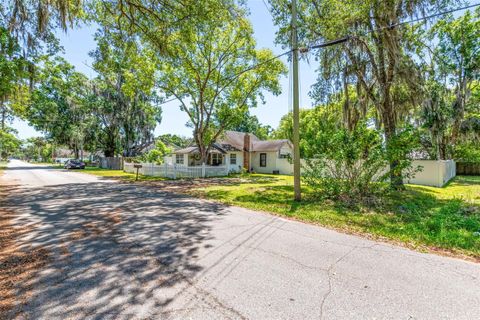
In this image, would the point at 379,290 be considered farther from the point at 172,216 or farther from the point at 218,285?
the point at 172,216

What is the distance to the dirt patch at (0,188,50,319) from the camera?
2.72 m

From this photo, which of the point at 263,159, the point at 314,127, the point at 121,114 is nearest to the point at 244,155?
the point at 263,159

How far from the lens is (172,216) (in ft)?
22.0

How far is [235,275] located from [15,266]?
314 centimetres

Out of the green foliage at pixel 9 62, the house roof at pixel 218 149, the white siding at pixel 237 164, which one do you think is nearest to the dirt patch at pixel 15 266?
the green foliage at pixel 9 62

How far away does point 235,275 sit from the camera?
337 centimetres

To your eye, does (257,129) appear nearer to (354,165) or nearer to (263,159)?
(263,159)

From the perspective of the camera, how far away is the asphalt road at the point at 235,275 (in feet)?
8.50

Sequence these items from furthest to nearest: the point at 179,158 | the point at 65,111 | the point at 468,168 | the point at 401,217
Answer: the point at 65,111
the point at 179,158
the point at 468,168
the point at 401,217

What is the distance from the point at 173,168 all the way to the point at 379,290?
54.0 feet

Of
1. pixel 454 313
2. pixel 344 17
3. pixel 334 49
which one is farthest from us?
pixel 334 49

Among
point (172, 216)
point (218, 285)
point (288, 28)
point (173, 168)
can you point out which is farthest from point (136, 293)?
point (173, 168)

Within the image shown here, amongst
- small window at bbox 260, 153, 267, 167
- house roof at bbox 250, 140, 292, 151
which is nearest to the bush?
house roof at bbox 250, 140, 292, 151

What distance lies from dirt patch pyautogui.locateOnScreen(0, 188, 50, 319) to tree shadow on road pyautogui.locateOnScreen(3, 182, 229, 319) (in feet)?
0.28
